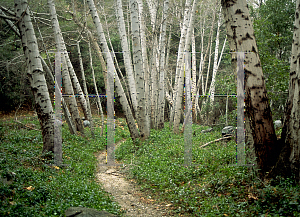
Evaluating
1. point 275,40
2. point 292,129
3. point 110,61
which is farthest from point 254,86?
point 275,40

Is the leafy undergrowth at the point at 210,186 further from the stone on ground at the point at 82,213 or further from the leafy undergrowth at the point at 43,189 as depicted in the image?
the stone on ground at the point at 82,213

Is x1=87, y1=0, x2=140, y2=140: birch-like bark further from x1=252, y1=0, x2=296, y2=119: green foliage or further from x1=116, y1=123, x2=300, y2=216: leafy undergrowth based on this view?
x1=252, y1=0, x2=296, y2=119: green foliage

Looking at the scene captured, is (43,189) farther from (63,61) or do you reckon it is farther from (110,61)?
(63,61)

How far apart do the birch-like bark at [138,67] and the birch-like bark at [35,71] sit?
3.37 m

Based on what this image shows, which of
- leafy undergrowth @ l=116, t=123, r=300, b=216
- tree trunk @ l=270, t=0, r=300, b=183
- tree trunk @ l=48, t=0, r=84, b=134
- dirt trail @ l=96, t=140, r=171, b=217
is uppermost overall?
tree trunk @ l=48, t=0, r=84, b=134

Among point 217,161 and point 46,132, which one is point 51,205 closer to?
point 46,132

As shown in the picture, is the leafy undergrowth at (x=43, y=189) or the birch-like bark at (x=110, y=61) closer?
the leafy undergrowth at (x=43, y=189)

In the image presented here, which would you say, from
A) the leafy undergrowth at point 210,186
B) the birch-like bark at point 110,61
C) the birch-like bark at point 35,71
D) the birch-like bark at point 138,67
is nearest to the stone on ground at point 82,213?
the leafy undergrowth at point 210,186

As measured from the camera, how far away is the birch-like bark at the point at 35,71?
5781 mm

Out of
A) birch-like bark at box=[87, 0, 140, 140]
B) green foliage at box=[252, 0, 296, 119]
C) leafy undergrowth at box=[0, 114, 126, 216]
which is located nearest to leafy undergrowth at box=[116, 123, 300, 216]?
leafy undergrowth at box=[0, 114, 126, 216]

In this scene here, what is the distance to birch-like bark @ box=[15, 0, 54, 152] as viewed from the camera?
578 cm

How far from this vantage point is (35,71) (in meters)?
5.90

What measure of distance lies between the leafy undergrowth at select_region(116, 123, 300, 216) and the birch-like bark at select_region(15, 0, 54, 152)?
2.52 metres

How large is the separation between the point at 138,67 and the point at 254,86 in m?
5.20
